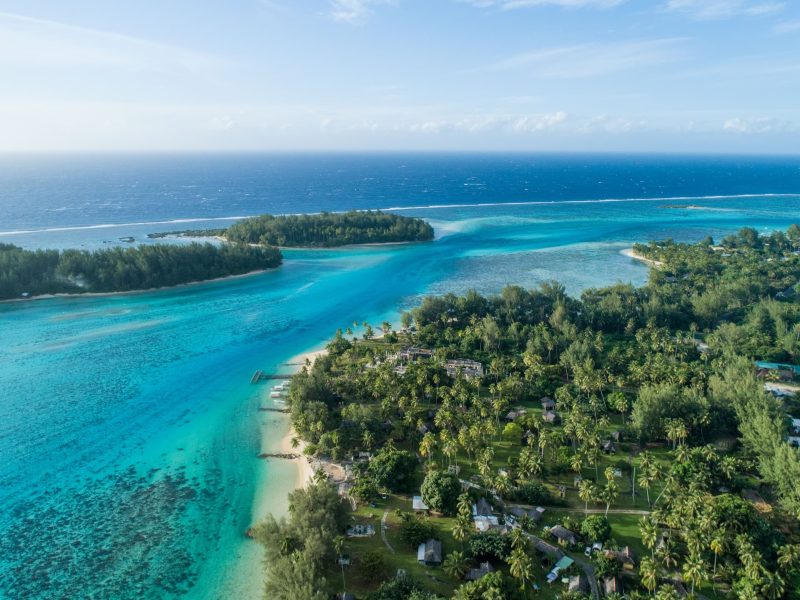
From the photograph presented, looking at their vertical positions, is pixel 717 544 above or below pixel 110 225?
below

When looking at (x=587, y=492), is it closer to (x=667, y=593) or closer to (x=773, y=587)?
(x=667, y=593)

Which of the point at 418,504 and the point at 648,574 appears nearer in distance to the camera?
the point at 648,574

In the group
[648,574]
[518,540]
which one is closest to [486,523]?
[518,540]

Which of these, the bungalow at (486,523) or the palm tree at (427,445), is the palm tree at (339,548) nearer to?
the bungalow at (486,523)

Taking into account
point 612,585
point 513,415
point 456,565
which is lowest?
point 612,585

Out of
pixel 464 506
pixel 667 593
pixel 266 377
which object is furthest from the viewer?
pixel 266 377

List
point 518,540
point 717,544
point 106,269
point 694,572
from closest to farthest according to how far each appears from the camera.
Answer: point 694,572, point 717,544, point 518,540, point 106,269

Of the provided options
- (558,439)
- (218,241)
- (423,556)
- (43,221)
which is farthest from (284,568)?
(43,221)
